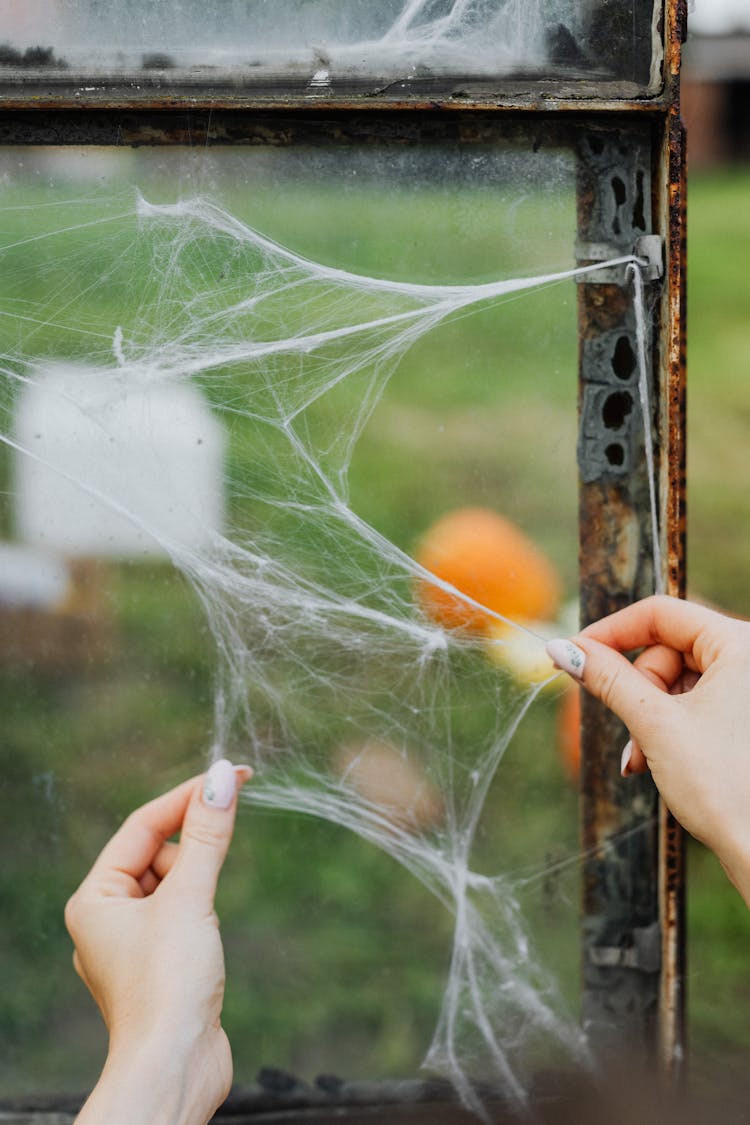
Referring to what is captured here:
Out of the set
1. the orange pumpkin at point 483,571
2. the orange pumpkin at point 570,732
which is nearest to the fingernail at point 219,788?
the orange pumpkin at point 483,571

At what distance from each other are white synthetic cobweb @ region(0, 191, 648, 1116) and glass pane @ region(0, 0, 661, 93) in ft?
0.56

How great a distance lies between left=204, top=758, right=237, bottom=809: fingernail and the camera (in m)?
0.98

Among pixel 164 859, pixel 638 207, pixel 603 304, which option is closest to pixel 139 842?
pixel 164 859

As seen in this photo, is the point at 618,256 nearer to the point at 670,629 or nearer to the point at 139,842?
the point at 670,629

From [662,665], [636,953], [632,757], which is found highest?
[662,665]

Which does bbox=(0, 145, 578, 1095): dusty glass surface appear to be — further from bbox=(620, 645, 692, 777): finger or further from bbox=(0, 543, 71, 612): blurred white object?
bbox=(620, 645, 692, 777): finger

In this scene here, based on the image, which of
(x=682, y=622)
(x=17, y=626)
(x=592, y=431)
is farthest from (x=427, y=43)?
(x=17, y=626)

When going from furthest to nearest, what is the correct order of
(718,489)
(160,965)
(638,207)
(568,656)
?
A: (718,489) < (638,207) < (568,656) < (160,965)

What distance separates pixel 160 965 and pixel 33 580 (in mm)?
523

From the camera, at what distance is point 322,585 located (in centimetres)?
117

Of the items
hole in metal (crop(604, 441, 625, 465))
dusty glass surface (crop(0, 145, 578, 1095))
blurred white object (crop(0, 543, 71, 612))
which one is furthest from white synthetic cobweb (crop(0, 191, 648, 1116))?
hole in metal (crop(604, 441, 625, 465))

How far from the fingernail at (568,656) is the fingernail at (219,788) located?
38 centimetres

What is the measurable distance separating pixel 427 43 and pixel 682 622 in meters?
0.73

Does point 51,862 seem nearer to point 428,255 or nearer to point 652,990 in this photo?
point 652,990
